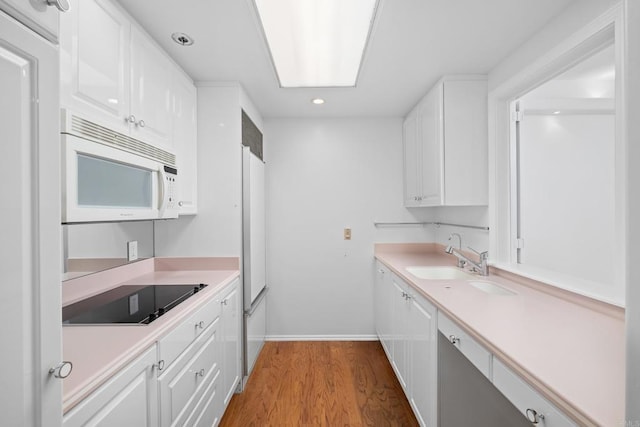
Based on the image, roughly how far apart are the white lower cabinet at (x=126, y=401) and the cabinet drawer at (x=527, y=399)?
120 centimetres

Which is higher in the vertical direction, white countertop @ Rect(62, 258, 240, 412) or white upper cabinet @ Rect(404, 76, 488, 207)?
white upper cabinet @ Rect(404, 76, 488, 207)

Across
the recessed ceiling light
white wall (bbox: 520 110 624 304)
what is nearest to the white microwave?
the recessed ceiling light

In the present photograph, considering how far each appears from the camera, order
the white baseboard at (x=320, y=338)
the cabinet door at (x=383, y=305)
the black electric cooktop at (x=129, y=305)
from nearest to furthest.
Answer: the black electric cooktop at (x=129, y=305) → the cabinet door at (x=383, y=305) → the white baseboard at (x=320, y=338)

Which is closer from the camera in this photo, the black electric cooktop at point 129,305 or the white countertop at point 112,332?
the white countertop at point 112,332

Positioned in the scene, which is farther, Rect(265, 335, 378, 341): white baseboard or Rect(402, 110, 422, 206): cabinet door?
Rect(265, 335, 378, 341): white baseboard

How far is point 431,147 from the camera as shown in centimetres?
241

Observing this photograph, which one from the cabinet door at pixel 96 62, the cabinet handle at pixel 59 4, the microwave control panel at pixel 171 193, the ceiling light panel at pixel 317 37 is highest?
the ceiling light panel at pixel 317 37

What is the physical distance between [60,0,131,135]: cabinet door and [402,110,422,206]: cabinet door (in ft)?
7.39

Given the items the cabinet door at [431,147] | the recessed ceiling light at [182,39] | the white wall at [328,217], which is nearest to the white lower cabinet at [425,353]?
the white wall at [328,217]

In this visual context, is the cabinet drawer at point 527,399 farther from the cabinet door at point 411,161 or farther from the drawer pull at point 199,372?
the cabinet door at point 411,161

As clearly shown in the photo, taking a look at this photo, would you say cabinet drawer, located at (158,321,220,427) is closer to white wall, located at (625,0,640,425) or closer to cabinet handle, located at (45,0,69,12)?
cabinet handle, located at (45,0,69,12)

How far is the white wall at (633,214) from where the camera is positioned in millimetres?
563

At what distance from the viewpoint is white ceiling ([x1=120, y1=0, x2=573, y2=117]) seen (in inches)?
58.3

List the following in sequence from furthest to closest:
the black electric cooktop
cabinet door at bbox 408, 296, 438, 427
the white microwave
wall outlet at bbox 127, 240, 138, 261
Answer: wall outlet at bbox 127, 240, 138, 261 → cabinet door at bbox 408, 296, 438, 427 → the black electric cooktop → the white microwave
